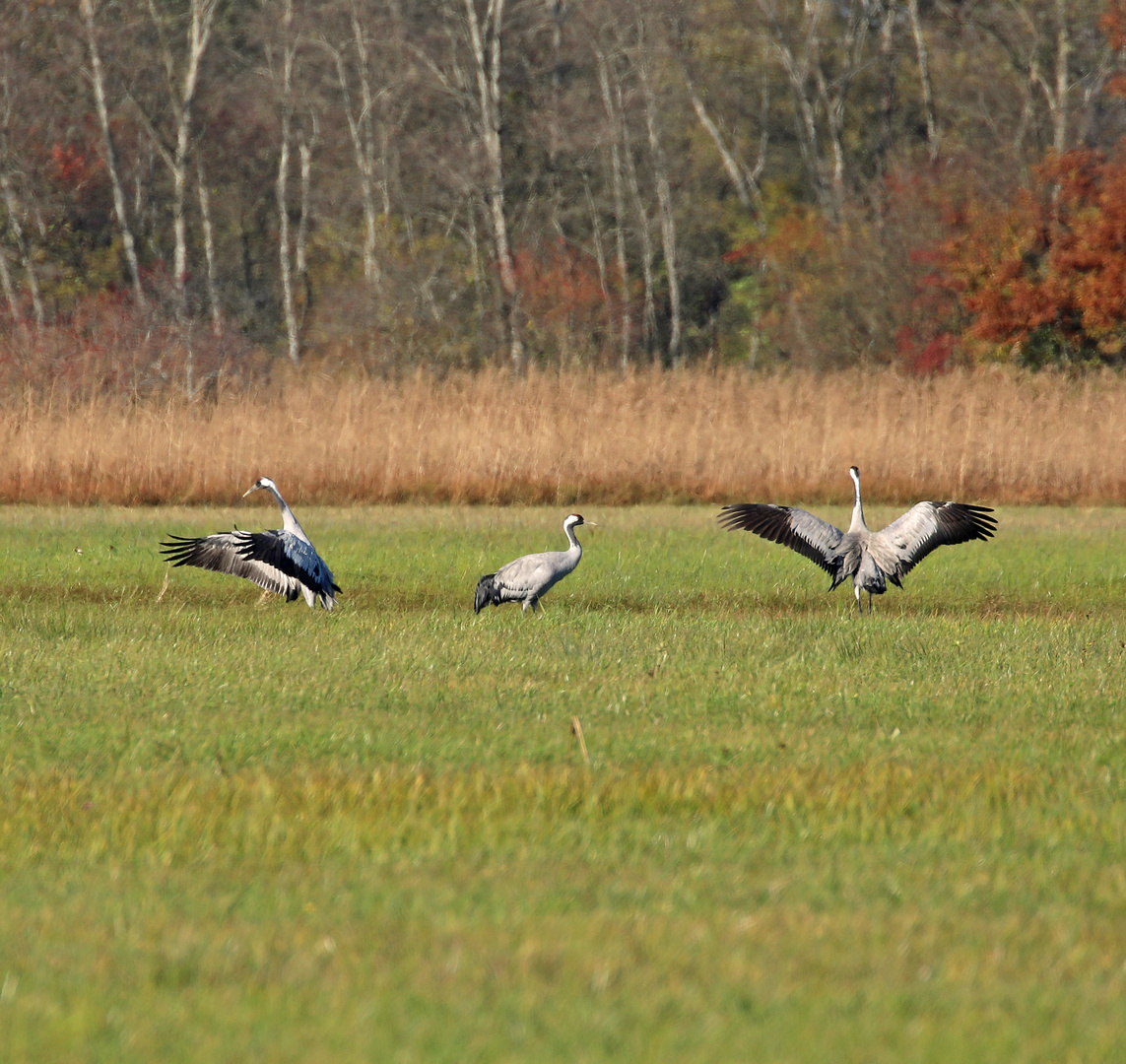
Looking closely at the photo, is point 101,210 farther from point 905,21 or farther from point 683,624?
point 683,624

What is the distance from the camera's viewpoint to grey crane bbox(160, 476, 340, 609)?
432 inches

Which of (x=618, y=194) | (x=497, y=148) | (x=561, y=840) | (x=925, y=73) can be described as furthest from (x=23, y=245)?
(x=561, y=840)

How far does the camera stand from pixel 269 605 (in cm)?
1212

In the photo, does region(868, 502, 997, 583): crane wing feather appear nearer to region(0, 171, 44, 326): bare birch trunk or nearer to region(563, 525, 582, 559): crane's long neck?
region(563, 525, 582, 559): crane's long neck

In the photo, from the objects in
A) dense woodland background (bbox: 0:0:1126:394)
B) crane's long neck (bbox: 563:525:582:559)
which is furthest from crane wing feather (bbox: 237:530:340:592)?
dense woodland background (bbox: 0:0:1126:394)

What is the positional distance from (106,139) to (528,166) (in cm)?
1156

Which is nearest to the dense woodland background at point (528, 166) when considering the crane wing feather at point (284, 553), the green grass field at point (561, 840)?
the crane wing feather at point (284, 553)

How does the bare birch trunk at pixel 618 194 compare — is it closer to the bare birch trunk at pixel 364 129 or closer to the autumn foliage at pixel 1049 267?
the bare birch trunk at pixel 364 129

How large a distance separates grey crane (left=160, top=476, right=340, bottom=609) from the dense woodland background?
23284 millimetres

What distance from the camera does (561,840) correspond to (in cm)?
523

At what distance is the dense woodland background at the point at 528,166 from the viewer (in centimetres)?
3753

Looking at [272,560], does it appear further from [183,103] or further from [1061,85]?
[183,103]

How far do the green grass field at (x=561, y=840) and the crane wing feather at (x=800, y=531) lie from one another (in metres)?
1.30

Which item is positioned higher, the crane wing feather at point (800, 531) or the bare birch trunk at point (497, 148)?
the bare birch trunk at point (497, 148)
